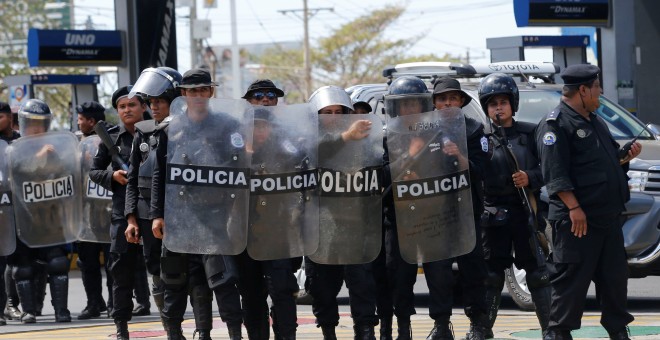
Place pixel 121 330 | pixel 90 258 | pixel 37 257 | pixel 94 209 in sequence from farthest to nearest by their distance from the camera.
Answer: pixel 90 258 < pixel 37 257 < pixel 94 209 < pixel 121 330

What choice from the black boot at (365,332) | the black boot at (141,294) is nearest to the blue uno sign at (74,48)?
the black boot at (141,294)

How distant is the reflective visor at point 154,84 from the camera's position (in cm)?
979

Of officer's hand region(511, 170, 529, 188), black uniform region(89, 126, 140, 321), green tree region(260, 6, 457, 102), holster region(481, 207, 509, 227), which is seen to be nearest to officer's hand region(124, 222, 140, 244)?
black uniform region(89, 126, 140, 321)

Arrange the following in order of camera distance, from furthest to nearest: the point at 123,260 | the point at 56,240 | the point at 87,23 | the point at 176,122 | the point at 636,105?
the point at 87,23 → the point at 636,105 → the point at 56,240 → the point at 123,260 → the point at 176,122

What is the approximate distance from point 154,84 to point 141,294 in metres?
3.98

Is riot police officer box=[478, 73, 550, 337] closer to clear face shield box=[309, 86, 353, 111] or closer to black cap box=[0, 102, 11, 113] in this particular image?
clear face shield box=[309, 86, 353, 111]

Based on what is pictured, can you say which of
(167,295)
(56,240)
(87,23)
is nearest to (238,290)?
(167,295)

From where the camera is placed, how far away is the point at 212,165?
29.7ft

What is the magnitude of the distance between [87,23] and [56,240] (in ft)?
173

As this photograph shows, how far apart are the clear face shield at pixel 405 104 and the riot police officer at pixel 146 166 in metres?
1.56

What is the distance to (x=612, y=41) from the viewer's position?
20.0m

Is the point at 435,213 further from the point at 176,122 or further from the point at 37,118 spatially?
the point at 37,118

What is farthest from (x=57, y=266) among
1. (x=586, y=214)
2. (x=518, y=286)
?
(x=586, y=214)

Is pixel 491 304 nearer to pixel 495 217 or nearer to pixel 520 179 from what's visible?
pixel 495 217
